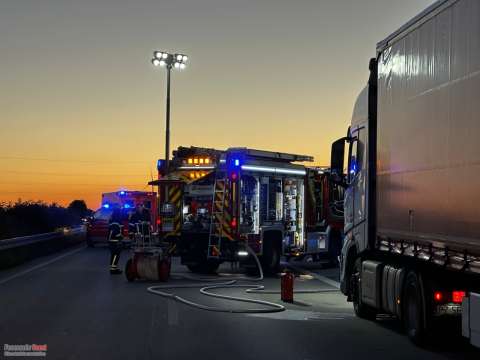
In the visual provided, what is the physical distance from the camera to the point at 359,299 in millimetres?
10797

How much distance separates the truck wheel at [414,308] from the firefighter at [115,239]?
10373 millimetres

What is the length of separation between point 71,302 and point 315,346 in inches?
214

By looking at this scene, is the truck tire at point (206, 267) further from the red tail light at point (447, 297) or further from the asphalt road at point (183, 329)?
the red tail light at point (447, 297)

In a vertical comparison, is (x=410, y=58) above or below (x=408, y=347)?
above

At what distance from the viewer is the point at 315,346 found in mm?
8570

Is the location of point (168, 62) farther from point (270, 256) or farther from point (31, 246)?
point (270, 256)

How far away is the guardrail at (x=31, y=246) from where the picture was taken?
20386 mm

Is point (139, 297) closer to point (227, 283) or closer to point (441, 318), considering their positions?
point (227, 283)

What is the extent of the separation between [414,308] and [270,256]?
393 inches

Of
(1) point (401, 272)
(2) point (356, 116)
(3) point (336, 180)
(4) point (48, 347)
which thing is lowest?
(4) point (48, 347)

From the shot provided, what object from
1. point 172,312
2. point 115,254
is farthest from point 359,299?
point 115,254

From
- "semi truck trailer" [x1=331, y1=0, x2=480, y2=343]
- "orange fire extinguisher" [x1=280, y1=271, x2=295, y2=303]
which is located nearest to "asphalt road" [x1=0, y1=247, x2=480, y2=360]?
"orange fire extinguisher" [x1=280, y1=271, x2=295, y2=303]

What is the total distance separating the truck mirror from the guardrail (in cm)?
1204

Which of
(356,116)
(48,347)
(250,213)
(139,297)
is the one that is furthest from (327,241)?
(48,347)
